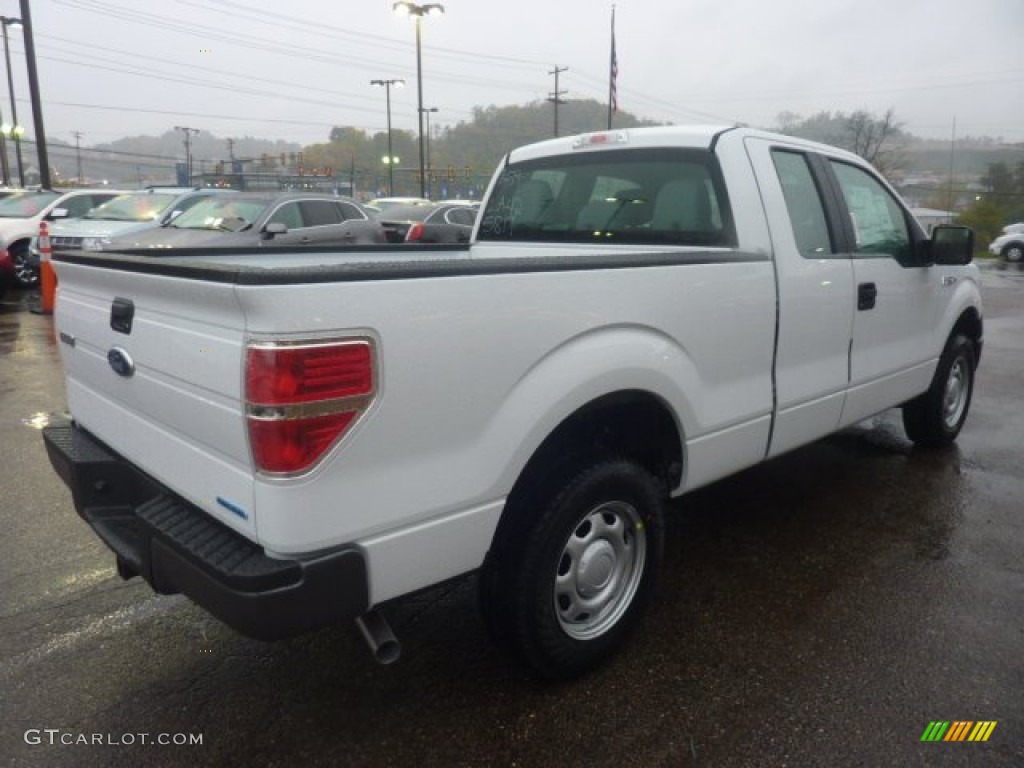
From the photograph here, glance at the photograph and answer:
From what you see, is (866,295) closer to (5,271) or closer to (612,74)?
(5,271)

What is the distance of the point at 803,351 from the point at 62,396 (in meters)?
5.88

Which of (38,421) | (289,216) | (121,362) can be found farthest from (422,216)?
(121,362)

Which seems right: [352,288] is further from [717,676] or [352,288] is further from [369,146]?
[369,146]

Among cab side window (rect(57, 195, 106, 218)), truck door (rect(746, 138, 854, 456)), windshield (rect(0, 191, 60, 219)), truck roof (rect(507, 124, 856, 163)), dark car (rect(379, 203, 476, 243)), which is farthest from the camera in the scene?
dark car (rect(379, 203, 476, 243))

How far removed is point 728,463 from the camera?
10.3 feet

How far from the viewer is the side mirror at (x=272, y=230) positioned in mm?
9595

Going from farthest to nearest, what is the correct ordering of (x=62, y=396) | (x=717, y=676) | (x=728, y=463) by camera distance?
(x=62, y=396), (x=728, y=463), (x=717, y=676)

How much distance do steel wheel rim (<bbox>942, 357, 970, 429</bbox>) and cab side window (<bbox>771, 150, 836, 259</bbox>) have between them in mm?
2027

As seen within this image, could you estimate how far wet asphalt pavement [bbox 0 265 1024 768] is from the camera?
233 centimetres

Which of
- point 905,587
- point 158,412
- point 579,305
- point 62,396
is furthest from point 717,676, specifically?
point 62,396

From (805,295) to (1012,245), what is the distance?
100.0 ft

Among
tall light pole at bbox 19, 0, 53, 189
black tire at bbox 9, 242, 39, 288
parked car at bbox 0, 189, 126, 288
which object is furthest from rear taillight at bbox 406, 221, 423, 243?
tall light pole at bbox 19, 0, 53, 189

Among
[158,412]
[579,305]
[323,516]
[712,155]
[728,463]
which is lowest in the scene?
[728,463]

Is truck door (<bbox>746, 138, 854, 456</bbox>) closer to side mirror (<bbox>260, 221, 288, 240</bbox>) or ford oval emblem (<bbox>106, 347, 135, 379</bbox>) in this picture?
ford oval emblem (<bbox>106, 347, 135, 379</bbox>)
